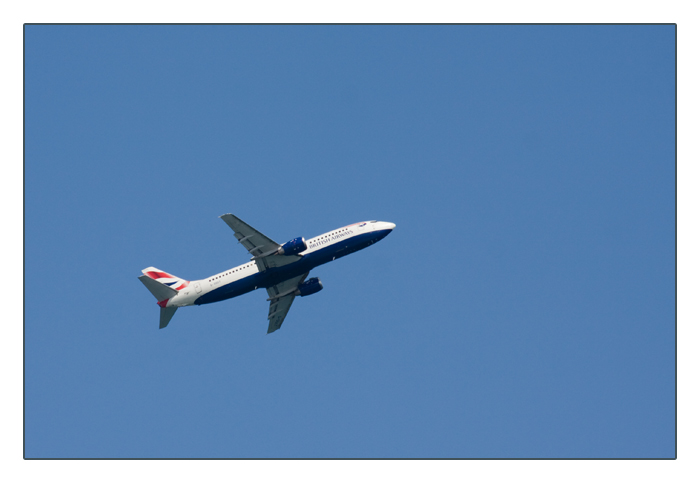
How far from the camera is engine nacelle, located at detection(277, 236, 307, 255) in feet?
281

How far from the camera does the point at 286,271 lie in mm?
87812

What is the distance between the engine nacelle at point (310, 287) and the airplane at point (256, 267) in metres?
5.06

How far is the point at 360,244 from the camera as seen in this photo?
293ft

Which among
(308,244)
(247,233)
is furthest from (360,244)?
(247,233)

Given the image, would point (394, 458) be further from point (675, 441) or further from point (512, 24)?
point (512, 24)

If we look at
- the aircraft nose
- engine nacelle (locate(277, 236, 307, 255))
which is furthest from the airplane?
the aircraft nose

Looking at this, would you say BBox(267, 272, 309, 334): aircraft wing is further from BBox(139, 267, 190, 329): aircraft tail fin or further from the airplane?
BBox(139, 267, 190, 329): aircraft tail fin

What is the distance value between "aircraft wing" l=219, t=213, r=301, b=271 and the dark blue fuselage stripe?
0.73 metres

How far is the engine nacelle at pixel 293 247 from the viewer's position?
85562 millimetres

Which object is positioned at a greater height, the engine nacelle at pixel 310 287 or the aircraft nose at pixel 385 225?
the aircraft nose at pixel 385 225

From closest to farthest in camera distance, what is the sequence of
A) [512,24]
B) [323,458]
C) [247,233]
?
[323,458] < [512,24] < [247,233]

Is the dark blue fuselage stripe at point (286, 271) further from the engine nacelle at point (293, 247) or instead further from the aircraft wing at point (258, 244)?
the engine nacelle at point (293, 247)

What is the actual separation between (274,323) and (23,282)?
40.4 meters

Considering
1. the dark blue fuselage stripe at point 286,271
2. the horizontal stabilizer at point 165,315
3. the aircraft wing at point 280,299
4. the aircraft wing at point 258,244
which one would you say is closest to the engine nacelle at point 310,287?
the aircraft wing at point 280,299
